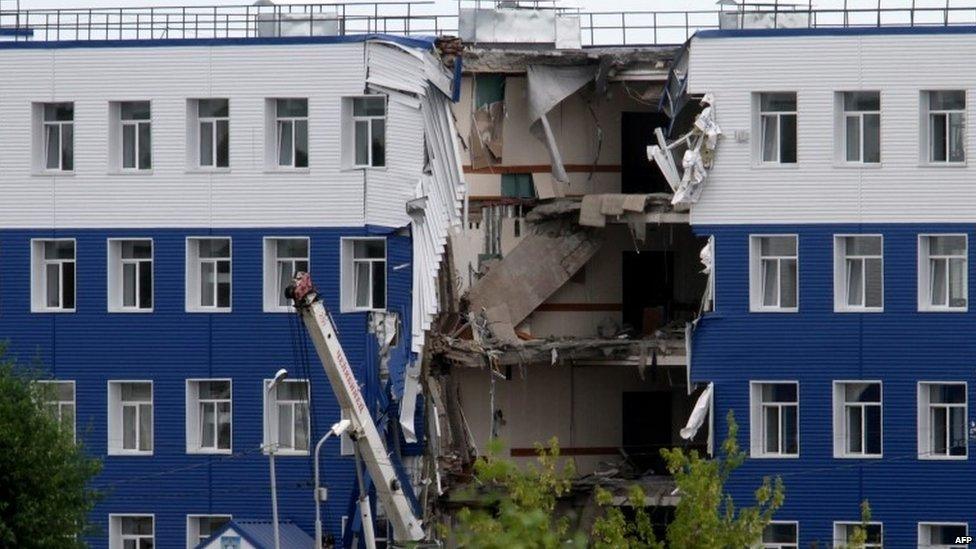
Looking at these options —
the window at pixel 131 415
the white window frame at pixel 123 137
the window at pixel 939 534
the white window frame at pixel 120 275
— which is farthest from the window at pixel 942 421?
the white window frame at pixel 123 137

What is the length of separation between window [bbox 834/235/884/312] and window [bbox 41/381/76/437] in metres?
16.4

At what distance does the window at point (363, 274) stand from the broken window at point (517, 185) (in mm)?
5602

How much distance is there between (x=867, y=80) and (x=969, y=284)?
480cm

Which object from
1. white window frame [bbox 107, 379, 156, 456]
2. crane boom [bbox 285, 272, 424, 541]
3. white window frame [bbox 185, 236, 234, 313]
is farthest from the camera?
white window frame [bbox 107, 379, 156, 456]

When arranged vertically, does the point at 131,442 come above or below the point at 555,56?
below

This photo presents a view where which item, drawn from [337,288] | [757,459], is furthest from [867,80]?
[337,288]

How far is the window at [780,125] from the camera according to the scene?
51.3 meters

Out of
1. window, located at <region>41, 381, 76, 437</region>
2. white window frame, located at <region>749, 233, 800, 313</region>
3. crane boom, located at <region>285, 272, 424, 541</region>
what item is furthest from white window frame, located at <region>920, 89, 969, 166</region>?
window, located at <region>41, 381, 76, 437</region>

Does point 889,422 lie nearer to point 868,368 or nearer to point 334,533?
point 868,368

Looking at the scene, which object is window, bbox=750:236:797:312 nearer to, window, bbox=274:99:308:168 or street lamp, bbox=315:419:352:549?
window, bbox=274:99:308:168

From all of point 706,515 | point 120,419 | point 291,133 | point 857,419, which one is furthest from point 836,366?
point 120,419

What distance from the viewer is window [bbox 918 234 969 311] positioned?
50.5 m

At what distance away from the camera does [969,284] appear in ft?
165

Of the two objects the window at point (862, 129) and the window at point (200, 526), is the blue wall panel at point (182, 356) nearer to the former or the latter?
the window at point (200, 526)
